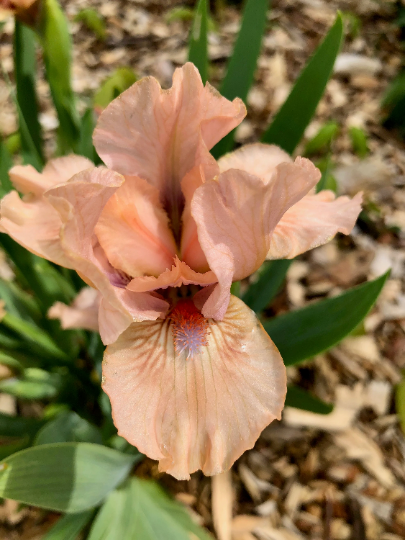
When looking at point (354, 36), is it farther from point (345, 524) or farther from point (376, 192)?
point (345, 524)

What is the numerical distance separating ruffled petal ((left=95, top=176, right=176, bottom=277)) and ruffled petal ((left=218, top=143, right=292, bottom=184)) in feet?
0.49

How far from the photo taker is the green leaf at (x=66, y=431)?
2.62ft

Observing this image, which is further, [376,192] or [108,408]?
[376,192]

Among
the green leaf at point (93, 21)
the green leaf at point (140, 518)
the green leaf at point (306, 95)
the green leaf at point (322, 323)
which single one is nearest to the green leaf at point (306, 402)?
the green leaf at point (322, 323)

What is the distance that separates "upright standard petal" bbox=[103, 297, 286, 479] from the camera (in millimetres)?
576

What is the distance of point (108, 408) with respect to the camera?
3.04ft

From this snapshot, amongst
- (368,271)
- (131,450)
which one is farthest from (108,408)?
(368,271)

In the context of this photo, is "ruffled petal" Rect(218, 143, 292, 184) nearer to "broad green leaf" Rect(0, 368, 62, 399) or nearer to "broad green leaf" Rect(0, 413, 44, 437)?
"broad green leaf" Rect(0, 368, 62, 399)

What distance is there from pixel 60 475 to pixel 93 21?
229 centimetres

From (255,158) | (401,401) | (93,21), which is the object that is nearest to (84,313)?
(255,158)

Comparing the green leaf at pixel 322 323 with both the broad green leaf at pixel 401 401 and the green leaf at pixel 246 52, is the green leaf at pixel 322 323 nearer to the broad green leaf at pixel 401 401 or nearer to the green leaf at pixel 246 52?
the green leaf at pixel 246 52

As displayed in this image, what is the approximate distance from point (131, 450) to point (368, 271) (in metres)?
1.13

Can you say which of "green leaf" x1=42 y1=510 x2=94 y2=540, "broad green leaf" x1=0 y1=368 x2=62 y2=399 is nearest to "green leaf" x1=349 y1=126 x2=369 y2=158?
"broad green leaf" x1=0 y1=368 x2=62 y2=399

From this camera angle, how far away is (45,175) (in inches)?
27.5
